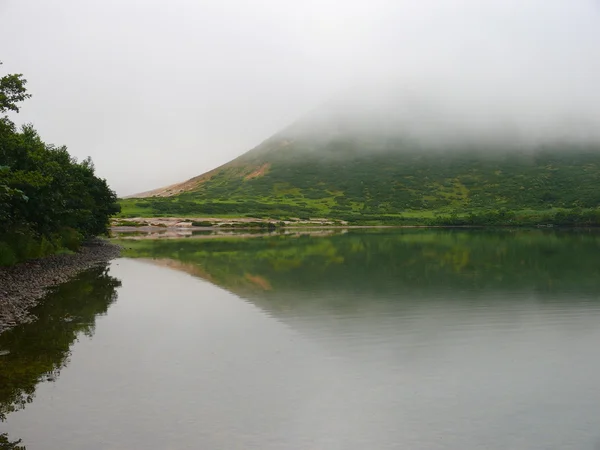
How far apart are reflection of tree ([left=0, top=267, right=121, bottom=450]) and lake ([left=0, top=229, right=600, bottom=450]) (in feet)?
0.33

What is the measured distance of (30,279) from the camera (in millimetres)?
40094

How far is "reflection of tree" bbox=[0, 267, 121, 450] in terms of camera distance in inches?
668

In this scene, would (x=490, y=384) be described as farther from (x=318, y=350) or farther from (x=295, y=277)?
(x=295, y=277)

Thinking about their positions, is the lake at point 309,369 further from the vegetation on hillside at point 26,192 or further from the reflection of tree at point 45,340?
the vegetation on hillside at point 26,192

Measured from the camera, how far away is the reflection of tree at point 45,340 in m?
17.0

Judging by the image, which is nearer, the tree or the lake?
the lake

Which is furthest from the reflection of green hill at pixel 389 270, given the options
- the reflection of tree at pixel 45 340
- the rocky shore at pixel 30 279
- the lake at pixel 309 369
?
the rocky shore at pixel 30 279

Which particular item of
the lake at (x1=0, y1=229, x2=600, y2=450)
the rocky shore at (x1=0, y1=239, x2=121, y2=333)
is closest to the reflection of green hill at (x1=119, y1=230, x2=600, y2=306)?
the lake at (x1=0, y1=229, x2=600, y2=450)

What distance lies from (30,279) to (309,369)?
2714 centimetres

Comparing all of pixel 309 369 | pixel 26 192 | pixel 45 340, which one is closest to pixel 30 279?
pixel 26 192

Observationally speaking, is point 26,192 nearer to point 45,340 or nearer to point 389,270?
point 45,340

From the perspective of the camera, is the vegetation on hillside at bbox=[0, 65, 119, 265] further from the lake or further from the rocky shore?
the lake

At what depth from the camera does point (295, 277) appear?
4612cm

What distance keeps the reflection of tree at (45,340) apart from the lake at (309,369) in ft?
0.33
